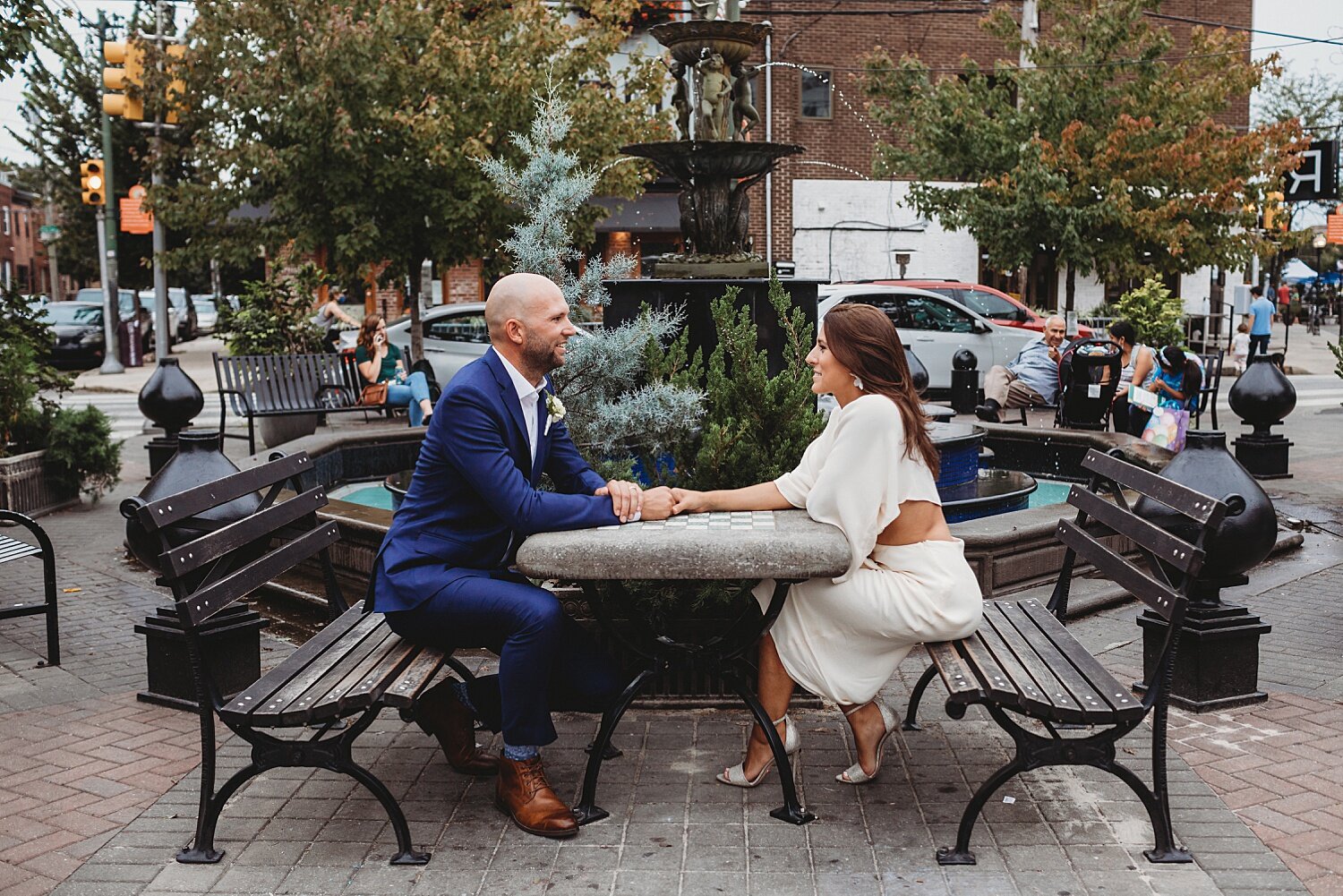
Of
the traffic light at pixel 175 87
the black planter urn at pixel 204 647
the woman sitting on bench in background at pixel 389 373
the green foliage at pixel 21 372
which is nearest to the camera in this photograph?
the black planter urn at pixel 204 647

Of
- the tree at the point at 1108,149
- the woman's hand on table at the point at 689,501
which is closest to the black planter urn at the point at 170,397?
the woman's hand on table at the point at 689,501

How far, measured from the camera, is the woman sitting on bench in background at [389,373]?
13.3 meters

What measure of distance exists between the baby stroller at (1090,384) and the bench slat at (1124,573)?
7.08m

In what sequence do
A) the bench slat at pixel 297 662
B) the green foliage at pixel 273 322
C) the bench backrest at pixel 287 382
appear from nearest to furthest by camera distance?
1. the bench slat at pixel 297 662
2. the bench backrest at pixel 287 382
3. the green foliage at pixel 273 322

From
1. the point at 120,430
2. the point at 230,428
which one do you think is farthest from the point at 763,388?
the point at 120,430

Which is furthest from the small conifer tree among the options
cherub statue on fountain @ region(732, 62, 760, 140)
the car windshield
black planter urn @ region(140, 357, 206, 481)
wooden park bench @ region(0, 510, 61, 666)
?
the car windshield

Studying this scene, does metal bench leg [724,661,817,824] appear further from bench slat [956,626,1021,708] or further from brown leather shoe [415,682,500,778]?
brown leather shoe [415,682,500,778]

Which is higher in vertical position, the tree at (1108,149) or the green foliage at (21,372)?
the tree at (1108,149)

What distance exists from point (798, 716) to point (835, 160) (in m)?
27.4

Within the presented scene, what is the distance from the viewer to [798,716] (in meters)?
5.30

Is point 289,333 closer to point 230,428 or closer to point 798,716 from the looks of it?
point 230,428

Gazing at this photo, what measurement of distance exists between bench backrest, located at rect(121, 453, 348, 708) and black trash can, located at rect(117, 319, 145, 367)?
79.4 ft

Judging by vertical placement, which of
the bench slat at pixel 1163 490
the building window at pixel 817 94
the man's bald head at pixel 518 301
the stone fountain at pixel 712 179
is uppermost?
the building window at pixel 817 94

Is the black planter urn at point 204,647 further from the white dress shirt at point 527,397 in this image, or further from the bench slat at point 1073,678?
the bench slat at point 1073,678
